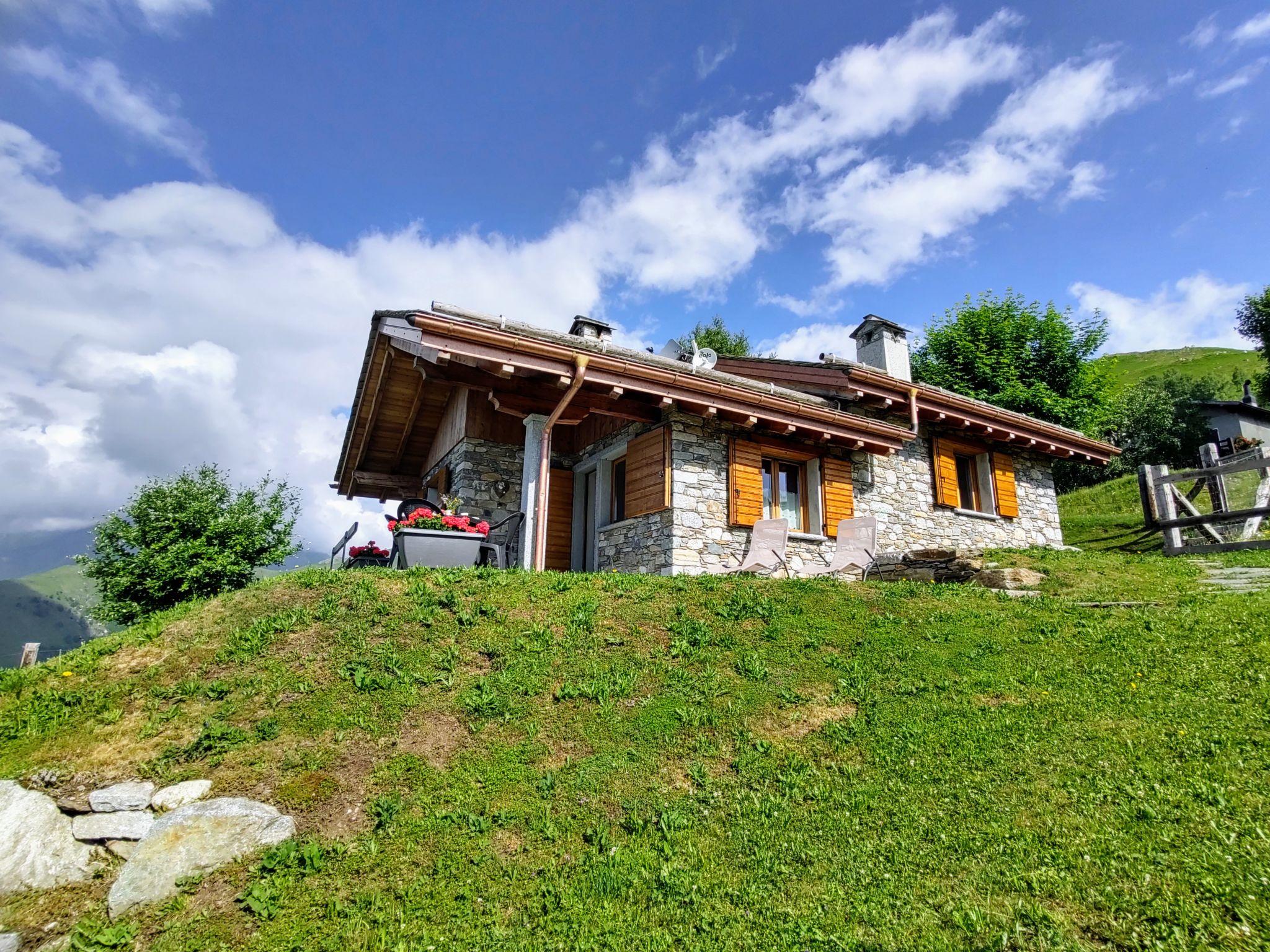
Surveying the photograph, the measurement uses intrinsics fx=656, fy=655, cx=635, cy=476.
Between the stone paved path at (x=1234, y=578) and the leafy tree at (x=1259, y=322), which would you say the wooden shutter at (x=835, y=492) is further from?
the leafy tree at (x=1259, y=322)

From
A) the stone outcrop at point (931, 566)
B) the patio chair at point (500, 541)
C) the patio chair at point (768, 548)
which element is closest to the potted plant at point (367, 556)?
the patio chair at point (500, 541)

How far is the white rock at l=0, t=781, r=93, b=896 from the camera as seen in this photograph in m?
3.33

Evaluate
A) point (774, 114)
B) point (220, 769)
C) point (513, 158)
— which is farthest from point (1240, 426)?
point (220, 769)

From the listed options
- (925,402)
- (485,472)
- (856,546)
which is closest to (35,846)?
(485,472)

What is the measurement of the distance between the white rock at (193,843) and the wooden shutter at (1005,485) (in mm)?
13890

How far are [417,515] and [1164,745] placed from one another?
670 cm

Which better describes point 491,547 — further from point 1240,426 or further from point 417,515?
point 1240,426

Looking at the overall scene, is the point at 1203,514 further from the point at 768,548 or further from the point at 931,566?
the point at 768,548

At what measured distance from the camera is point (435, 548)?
725cm

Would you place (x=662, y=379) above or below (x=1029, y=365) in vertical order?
below

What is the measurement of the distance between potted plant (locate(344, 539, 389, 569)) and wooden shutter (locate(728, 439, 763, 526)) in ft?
16.0

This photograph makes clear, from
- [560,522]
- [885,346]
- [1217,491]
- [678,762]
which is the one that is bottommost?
[678,762]

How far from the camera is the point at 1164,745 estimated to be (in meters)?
3.64

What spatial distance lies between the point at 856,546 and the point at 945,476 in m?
5.08
